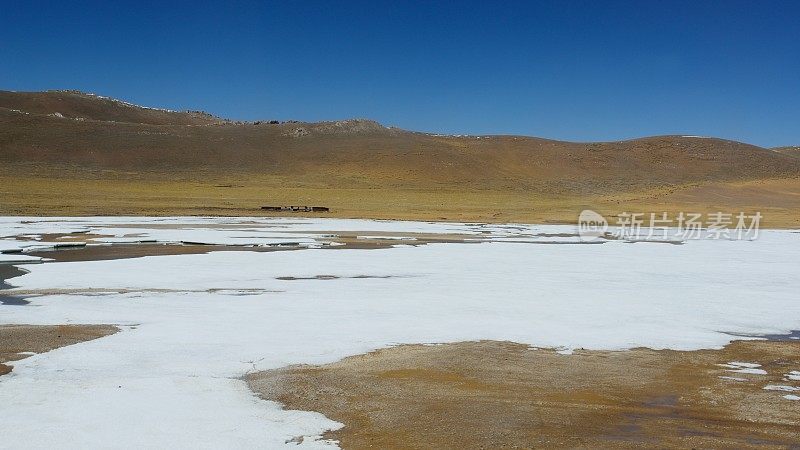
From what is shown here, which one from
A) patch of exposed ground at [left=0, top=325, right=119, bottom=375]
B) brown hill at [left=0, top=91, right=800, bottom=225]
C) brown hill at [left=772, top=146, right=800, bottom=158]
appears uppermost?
brown hill at [left=772, top=146, right=800, bottom=158]

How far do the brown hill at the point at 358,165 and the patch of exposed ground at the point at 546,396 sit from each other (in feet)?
107

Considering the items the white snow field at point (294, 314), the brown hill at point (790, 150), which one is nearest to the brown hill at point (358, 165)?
the white snow field at point (294, 314)

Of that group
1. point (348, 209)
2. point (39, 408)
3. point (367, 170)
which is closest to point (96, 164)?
point (367, 170)

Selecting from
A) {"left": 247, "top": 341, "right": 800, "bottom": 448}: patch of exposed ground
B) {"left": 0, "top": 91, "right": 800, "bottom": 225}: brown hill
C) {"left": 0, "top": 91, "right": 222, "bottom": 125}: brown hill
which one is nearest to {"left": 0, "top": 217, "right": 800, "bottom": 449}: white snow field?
{"left": 247, "top": 341, "right": 800, "bottom": 448}: patch of exposed ground

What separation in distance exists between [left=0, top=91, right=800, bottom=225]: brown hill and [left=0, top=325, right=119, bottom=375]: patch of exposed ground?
104 ft

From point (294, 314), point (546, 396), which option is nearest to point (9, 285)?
point (294, 314)

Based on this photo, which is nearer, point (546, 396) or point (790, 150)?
point (546, 396)

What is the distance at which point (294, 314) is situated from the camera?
11.2 meters

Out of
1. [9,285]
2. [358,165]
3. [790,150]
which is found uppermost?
[790,150]

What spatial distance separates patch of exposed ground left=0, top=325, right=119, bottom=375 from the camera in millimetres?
8609

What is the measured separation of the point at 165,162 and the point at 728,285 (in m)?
61.5

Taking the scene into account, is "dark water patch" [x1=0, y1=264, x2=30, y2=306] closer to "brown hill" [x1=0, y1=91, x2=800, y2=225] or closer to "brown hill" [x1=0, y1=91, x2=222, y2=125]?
"brown hill" [x1=0, y1=91, x2=800, y2=225]

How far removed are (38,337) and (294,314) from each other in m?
3.42

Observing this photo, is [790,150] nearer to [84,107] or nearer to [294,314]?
[84,107]
